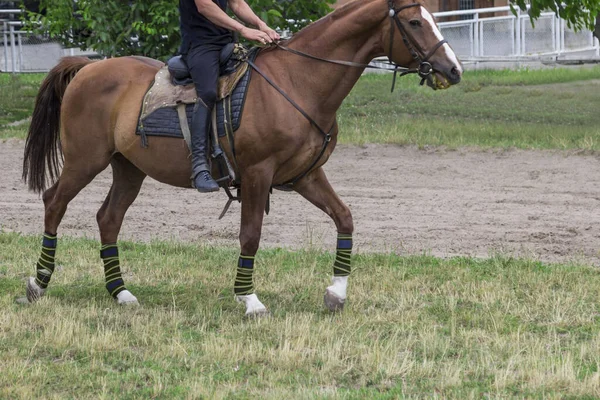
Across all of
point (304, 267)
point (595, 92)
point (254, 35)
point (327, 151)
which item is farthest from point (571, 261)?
point (595, 92)

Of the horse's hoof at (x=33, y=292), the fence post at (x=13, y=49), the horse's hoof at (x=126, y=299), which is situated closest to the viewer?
the horse's hoof at (x=126, y=299)

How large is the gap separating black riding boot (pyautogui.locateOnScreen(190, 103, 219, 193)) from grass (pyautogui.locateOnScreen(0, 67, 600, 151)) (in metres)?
8.16

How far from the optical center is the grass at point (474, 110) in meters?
15.8

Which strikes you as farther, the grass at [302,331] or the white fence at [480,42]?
the white fence at [480,42]

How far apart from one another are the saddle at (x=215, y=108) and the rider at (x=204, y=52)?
3.2 inches

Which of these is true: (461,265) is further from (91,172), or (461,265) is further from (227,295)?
(91,172)

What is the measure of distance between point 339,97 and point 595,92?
1607cm

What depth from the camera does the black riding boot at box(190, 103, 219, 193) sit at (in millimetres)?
7535

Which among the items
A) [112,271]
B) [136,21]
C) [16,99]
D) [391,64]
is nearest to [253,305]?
[112,271]

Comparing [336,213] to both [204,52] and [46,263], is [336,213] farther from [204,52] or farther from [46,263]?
[46,263]

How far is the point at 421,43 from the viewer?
7.21 metres

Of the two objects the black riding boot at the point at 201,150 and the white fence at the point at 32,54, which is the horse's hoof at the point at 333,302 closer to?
the black riding boot at the point at 201,150

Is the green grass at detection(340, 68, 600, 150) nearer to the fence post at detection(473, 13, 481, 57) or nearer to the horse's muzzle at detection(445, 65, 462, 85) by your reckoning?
the fence post at detection(473, 13, 481, 57)

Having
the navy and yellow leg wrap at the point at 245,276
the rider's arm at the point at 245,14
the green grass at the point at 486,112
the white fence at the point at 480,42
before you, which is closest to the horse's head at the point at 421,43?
the rider's arm at the point at 245,14
